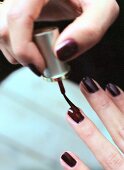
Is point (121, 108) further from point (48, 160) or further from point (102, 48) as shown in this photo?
point (48, 160)

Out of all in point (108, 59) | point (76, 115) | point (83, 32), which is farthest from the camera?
point (108, 59)

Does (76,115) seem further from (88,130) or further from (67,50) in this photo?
(67,50)

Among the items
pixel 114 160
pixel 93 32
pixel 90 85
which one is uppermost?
pixel 93 32

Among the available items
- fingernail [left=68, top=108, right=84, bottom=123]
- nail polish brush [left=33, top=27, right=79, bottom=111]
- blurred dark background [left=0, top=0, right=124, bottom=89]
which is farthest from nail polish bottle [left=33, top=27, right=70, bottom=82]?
blurred dark background [left=0, top=0, right=124, bottom=89]

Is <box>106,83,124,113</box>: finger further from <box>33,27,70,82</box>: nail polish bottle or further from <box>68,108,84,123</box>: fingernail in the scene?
<box>33,27,70,82</box>: nail polish bottle

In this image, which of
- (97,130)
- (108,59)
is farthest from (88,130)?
(108,59)

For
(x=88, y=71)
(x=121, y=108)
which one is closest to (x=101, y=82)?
(x=88, y=71)
